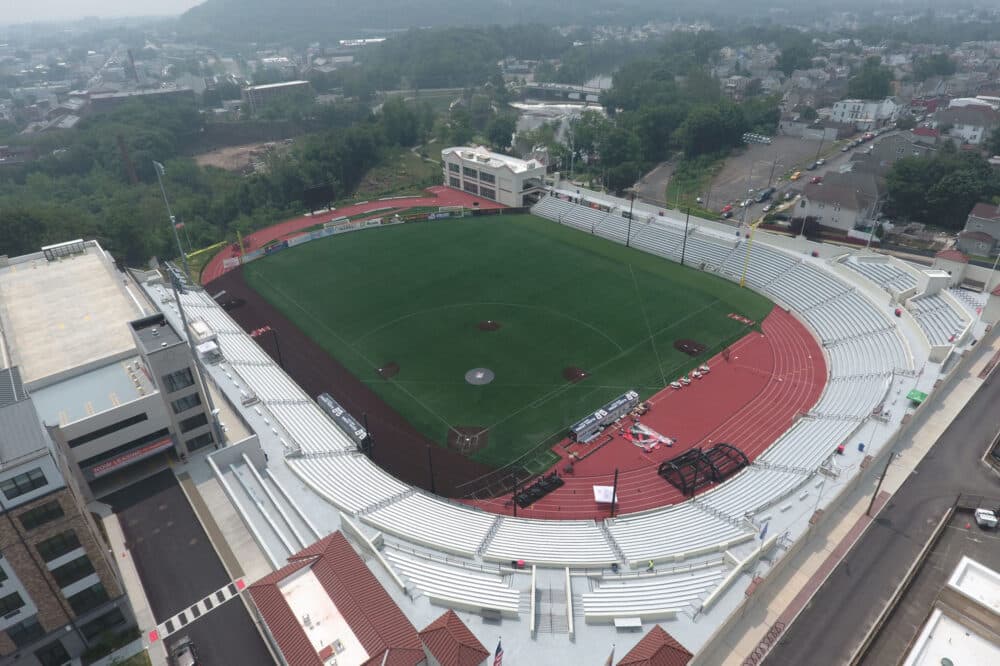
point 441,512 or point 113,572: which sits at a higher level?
point 113,572

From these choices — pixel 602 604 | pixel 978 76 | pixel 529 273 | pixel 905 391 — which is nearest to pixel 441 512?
pixel 602 604

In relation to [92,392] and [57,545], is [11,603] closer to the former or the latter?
[57,545]

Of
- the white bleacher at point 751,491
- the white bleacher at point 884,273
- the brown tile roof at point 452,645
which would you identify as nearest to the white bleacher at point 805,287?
the white bleacher at point 884,273

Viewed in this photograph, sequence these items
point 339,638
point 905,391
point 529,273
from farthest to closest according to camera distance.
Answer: point 529,273
point 905,391
point 339,638

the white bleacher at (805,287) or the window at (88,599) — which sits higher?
the window at (88,599)

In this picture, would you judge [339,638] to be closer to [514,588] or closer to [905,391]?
[514,588]

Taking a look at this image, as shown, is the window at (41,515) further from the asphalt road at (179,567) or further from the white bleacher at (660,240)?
the white bleacher at (660,240)

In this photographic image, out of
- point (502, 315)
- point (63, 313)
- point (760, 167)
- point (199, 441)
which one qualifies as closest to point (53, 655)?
point (199, 441)
